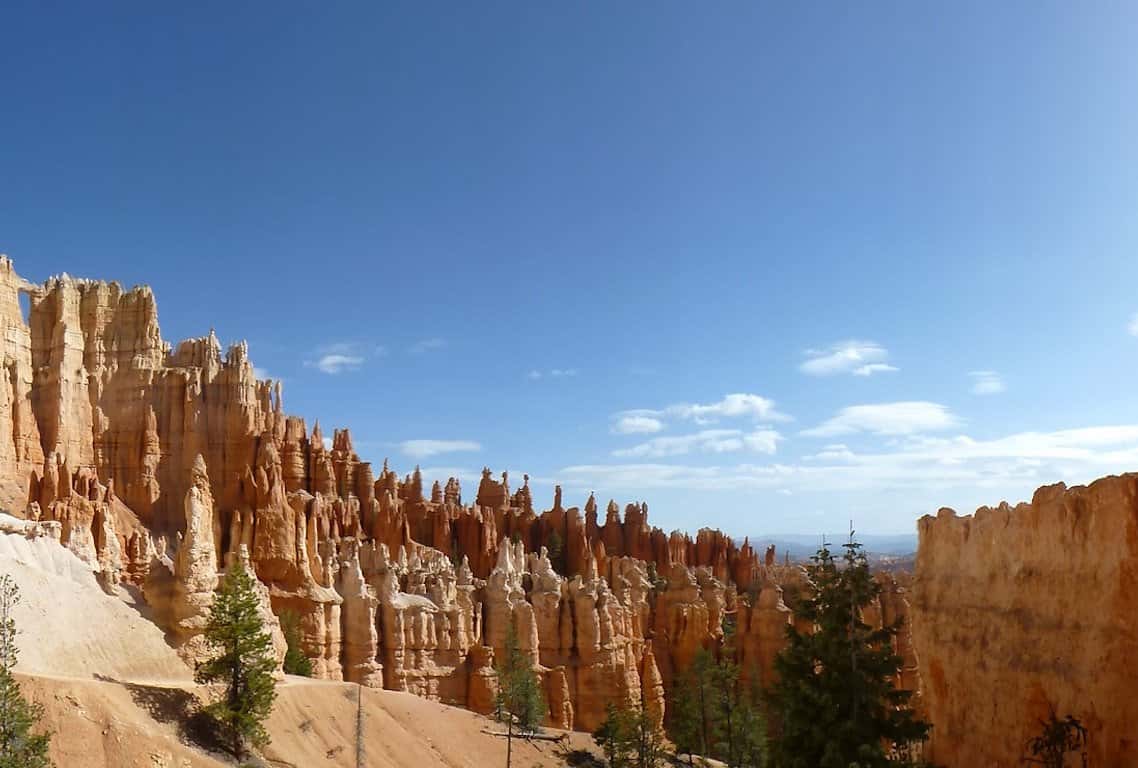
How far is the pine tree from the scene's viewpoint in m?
30.1

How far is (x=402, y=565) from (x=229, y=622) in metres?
27.0

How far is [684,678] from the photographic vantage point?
57.3 meters

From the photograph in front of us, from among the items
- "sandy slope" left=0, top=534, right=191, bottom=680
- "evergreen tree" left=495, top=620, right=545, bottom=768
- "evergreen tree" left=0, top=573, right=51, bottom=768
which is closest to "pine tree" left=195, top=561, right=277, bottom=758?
"sandy slope" left=0, top=534, right=191, bottom=680

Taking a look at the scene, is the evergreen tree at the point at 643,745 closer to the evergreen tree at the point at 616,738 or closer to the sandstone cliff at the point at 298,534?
the evergreen tree at the point at 616,738

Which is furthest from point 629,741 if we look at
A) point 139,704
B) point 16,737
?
point 16,737

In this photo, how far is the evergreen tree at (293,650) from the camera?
42.4 m

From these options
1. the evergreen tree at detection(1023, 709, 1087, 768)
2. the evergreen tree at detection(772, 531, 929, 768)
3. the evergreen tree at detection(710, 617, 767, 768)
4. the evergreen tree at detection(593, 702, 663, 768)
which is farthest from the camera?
the evergreen tree at detection(710, 617, 767, 768)

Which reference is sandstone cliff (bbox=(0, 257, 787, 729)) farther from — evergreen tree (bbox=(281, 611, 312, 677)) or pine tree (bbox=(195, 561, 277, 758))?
pine tree (bbox=(195, 561, 277, 758))

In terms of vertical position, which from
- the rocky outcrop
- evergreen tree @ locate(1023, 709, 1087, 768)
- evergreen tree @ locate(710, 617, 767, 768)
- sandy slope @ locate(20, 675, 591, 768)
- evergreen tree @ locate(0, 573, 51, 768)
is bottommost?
evergreen tree @ locate(710, 617, 767, 768)

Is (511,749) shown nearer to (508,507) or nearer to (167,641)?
(167,641)

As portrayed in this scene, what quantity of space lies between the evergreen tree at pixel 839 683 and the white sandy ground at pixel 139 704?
1886 centimetres

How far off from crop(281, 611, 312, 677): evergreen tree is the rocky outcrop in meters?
30.7

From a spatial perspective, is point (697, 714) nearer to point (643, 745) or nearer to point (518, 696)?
point (518, 696)

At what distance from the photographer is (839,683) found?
16578mm
